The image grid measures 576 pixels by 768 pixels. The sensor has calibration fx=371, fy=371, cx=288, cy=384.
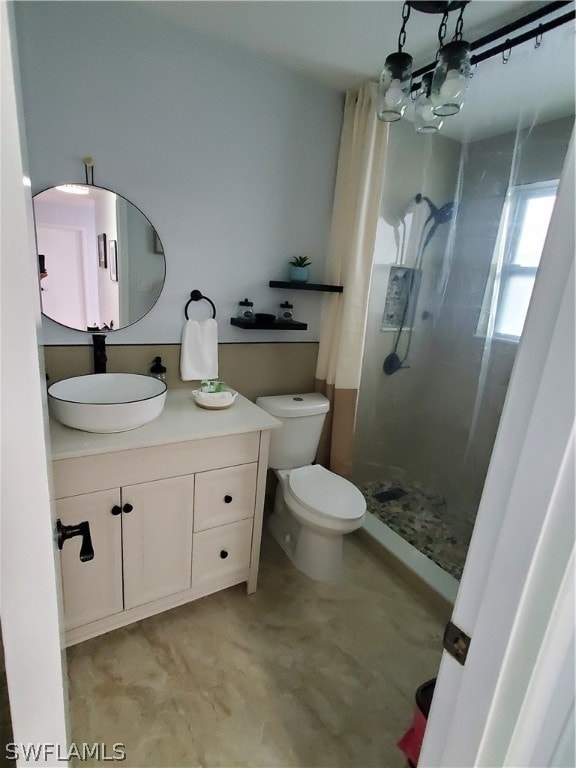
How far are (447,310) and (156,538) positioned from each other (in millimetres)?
2032

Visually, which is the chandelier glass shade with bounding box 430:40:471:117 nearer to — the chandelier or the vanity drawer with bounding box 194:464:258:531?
the chandelier

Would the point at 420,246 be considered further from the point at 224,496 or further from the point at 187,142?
the point at 224,496

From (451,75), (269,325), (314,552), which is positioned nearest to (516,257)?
(451,75)

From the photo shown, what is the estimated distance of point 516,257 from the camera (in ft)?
6.38

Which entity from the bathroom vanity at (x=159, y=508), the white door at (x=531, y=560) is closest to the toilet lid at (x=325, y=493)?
the bathroom vanity at (x=159, y=508)

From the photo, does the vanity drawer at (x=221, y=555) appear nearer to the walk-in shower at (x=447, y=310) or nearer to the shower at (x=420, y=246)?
the walk-in shower at (x=447, y=310)

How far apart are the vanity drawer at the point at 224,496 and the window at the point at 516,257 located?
1.56 m

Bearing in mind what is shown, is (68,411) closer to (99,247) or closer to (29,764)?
(99,247)

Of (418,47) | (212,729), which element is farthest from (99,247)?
(212,729)

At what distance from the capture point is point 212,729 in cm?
121

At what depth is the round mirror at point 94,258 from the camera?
1.49m

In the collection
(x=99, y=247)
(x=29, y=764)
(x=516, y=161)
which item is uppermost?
(x=516, y=161)

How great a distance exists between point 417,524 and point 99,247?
2.27 meters

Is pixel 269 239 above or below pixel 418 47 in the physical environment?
below
